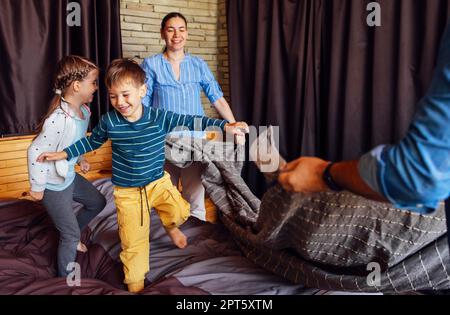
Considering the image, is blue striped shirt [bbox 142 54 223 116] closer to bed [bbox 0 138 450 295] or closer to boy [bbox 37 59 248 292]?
bed [bbox 0 138 450 295]

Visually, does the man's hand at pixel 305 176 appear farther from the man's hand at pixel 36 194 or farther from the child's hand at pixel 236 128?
the man's hand at pixel 36 194

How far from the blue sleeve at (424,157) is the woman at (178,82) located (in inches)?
66.4

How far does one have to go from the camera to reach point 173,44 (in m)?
2.38

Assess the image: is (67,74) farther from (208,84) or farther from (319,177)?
(319,177)

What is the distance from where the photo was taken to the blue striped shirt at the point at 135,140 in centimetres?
161

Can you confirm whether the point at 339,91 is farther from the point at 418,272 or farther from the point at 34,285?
the point at 34,285

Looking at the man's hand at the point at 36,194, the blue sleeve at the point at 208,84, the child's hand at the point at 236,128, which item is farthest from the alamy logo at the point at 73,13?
the child's hand at the point at 236,128

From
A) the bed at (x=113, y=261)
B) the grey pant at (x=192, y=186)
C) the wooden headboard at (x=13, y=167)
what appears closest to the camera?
the bed at (x=113, y=261)

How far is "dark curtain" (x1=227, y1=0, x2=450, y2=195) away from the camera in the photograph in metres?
2.52

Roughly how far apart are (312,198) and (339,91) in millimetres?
1839

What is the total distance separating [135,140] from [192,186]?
949 mm

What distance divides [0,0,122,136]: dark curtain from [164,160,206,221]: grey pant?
0.85 metres

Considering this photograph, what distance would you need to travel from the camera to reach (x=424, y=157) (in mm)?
665
